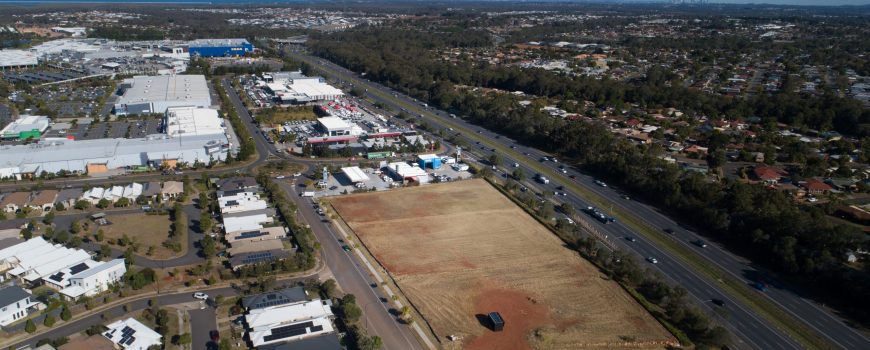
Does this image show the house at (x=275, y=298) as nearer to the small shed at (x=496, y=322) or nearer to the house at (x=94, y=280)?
the house at (x=94, y=280)

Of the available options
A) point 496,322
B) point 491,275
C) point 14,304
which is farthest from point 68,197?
point 496,322

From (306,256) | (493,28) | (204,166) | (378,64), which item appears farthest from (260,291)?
(493,28)

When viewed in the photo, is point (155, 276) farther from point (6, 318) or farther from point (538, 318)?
point (538, 318)

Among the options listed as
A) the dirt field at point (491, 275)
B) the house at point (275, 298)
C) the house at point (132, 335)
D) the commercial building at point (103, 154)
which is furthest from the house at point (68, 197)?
the house at point (275, 298)

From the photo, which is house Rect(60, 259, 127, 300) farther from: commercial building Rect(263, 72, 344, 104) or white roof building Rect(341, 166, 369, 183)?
commercial building Rect(263, 72, 344, 104)

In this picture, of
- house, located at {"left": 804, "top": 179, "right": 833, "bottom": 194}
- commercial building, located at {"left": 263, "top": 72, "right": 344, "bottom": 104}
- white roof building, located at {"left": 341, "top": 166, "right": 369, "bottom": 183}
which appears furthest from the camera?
commercial building, located at {"left": 263, "top": 72, "right": 344, "bottom": 104}

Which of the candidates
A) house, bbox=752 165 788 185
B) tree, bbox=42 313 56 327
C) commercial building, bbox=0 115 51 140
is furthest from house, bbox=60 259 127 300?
house, bbox=752 165 788 185

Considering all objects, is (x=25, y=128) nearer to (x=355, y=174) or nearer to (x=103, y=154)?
(x=103, y=154)

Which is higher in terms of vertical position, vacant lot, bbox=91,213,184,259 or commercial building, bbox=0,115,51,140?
commercial building, bbox=0,115,51,140
